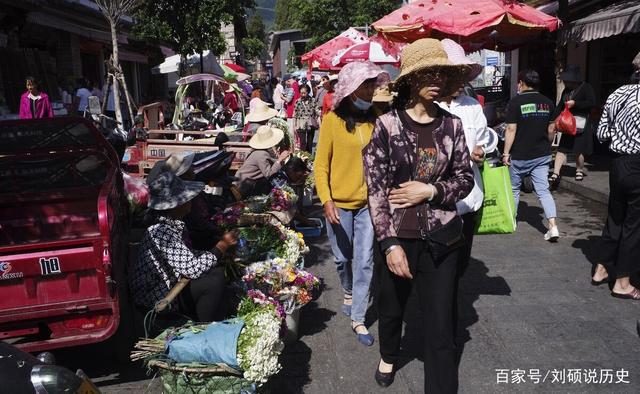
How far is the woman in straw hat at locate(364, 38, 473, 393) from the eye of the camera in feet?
9.85

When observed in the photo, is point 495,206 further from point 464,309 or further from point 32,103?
point 32,103

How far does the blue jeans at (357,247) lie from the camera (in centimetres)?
407

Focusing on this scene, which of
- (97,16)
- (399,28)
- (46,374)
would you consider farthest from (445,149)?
(97,16)

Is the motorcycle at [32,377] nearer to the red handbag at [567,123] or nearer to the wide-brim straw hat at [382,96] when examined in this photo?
the wide-brim straw hat at [382,96]

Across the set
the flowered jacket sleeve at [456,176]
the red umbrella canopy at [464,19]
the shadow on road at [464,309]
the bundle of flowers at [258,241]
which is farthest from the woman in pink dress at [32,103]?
the flowered jacket sleeve at [456,176]

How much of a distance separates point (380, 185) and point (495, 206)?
170 centimetres

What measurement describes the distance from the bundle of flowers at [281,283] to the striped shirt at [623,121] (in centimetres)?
283

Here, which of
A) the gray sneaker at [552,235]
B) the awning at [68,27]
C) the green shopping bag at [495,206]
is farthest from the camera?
the awning at [68,27]

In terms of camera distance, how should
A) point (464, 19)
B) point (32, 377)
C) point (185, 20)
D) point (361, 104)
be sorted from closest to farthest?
point (32, 377), point (361, 104), point (464, 19), point (185, 20)

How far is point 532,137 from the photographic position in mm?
6316

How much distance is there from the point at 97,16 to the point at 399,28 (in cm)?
1664

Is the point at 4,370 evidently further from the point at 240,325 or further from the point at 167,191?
the point at 167,191

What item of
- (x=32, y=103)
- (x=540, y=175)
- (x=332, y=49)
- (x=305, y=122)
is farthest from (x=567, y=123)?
(x=32, y=103)

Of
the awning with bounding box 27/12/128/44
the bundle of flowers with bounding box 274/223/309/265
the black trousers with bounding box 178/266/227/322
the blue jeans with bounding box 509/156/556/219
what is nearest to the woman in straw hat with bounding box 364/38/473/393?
the black trousers with bounding box 178/266/227/322
